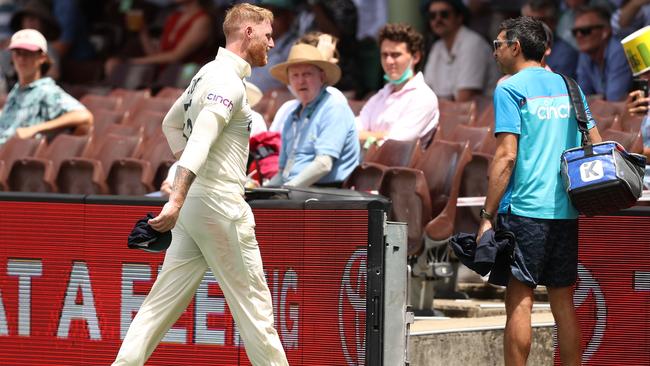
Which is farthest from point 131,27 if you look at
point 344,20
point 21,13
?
point 344,20

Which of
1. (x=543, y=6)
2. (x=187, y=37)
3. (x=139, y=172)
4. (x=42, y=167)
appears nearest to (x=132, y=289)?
(x=139, y=172)

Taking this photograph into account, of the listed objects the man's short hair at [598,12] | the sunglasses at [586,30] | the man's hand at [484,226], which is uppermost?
the man's short hair at [598,12]

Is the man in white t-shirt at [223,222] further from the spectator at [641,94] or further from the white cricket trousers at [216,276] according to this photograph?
the spectator at [641,94]

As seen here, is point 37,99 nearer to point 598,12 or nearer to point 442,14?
point 442,14

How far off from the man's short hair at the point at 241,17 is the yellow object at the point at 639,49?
2.07 metres

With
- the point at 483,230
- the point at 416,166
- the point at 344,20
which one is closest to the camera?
the point at 483,230

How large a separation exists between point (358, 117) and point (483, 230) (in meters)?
3.99

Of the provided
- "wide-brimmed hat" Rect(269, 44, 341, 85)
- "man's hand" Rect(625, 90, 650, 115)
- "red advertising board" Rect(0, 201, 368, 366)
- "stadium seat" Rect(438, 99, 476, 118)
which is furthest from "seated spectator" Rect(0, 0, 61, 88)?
"man's hand" Rect(625, 90, 650, 115)

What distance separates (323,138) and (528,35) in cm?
235

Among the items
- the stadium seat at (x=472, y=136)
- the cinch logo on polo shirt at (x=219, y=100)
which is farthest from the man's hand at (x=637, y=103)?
the cinch logo on polo shirt at (x=219, y=100)

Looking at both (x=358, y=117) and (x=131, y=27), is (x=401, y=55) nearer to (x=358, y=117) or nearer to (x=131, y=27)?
(x=358, y=117)

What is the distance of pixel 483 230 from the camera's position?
6.29 m

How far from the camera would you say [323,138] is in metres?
8.51

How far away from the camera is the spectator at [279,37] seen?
1306 centimetres
